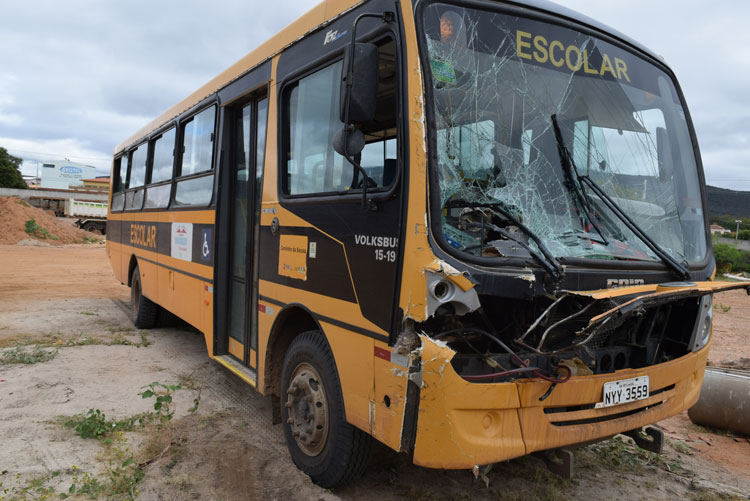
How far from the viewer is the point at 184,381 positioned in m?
5.75

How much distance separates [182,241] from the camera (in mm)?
6160

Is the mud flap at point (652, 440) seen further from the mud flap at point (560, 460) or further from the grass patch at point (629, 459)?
the mud flap at point (560, 460)

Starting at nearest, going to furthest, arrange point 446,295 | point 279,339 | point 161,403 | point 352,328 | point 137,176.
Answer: point 446,295 → point 352,328 → point 279,339 → point 161,403 → point 137,176

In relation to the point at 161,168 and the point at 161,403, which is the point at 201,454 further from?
the point at 161,168

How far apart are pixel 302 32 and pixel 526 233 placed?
2.27 metres

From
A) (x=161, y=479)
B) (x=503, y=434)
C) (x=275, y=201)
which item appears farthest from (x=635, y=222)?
(x=161, y=479)

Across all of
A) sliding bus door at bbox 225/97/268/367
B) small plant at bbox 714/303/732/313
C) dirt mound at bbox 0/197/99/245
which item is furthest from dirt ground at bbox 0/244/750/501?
dirt mound at bbox 0/197/99/245

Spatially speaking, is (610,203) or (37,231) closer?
(610,203)

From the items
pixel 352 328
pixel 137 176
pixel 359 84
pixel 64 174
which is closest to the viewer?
pixel 359 84

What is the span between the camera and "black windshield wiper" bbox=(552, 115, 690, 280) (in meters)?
3.12

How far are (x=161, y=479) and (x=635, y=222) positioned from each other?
3.44m

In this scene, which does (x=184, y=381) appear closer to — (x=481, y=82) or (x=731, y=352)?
(x=481, y=82)

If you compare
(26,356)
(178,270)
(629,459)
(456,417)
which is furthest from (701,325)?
(26,356)

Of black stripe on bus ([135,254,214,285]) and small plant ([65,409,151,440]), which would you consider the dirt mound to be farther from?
small plant ([65,409,151,440])
